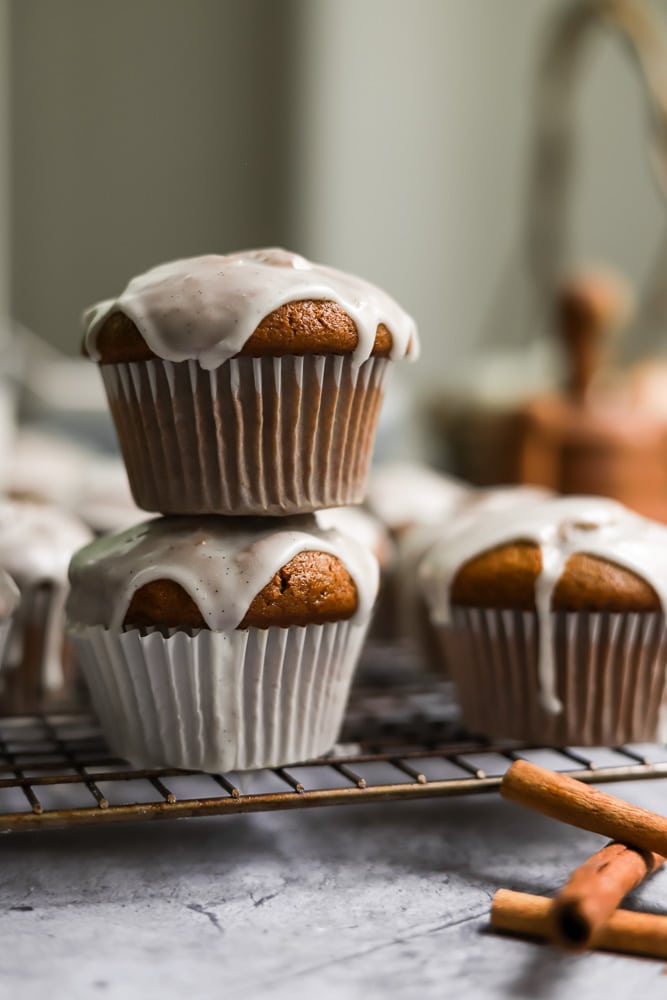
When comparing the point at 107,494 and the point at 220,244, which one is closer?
the point at 107,494

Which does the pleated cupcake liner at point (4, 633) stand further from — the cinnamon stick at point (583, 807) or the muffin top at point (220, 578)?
the cinnamon stick at point (583, 807)

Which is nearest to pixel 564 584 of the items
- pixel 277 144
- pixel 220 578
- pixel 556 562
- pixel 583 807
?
pixel 556 562

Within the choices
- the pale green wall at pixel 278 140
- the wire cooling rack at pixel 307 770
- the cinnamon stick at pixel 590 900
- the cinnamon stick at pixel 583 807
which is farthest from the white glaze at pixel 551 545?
the pale green wall at pixel 278 140

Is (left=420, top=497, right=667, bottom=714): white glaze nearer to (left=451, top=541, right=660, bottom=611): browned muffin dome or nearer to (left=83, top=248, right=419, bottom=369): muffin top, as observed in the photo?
(left=451, top=541, right=660, bottom=611): browned muffin dome

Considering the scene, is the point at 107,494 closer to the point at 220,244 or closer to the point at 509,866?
the point at 509,866

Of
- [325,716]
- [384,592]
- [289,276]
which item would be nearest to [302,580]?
[325,716]
